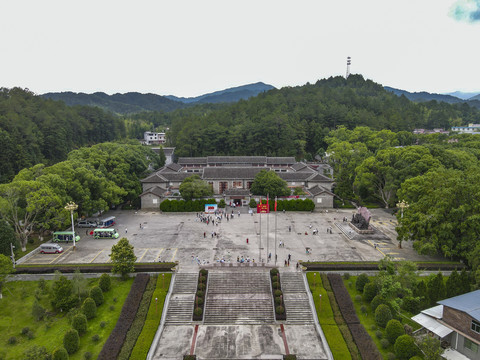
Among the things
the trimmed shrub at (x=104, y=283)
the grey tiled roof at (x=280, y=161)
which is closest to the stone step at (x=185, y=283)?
the trimmed shrub at (x=104, y=283)

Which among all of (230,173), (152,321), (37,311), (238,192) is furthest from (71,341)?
(230,173)

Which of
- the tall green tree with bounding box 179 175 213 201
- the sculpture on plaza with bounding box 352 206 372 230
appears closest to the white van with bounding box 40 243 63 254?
the tall green tree with bounding box 179 175 213 201

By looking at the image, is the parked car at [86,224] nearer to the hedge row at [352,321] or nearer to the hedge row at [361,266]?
the hedge row at [361,266]

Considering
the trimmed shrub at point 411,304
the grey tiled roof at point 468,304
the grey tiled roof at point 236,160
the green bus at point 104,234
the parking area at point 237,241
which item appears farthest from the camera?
the grey tiled roof at point 236,160

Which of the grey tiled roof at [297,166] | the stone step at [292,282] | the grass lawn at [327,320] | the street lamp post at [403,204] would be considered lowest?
Answer: the grass lawn at [327,320]

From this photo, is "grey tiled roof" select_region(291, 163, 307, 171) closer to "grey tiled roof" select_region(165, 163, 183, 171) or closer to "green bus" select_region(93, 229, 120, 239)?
"grey tiled roof" select_region(165, 163, 183, 171)

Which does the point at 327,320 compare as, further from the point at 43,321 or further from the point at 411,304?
the point at 43,321
